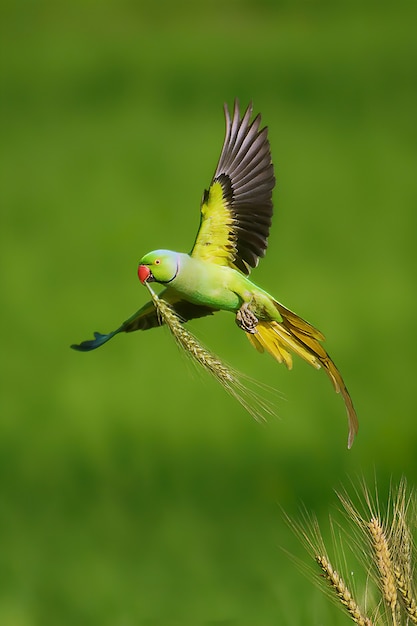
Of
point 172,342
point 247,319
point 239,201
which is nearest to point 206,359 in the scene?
→ point 247,319

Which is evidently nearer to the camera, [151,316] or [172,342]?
[151,316]

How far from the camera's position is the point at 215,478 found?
327cm

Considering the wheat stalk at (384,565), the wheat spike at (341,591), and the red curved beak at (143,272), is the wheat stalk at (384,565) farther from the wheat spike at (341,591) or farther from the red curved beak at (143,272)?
the red curved beak at (143,272)

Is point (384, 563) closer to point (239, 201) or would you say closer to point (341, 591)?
point (341, 591)

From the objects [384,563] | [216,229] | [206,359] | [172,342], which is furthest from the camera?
[172,342]

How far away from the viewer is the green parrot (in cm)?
100

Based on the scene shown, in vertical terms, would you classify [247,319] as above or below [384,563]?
above

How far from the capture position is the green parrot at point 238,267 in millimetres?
1003

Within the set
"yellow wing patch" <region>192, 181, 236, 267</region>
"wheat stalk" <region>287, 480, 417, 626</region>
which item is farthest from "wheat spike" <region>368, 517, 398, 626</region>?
"yellow wing patch" <region>192, 181, 236, 267</region>

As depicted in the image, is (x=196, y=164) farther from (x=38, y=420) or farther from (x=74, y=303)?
(x=38, y=420)

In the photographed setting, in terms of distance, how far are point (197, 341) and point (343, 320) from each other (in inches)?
120

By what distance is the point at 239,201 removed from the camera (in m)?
1.08

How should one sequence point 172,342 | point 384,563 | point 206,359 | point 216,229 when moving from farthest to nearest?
point 172,342
point 384,563
point 216,229
point 206,359

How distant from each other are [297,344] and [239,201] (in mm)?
153
